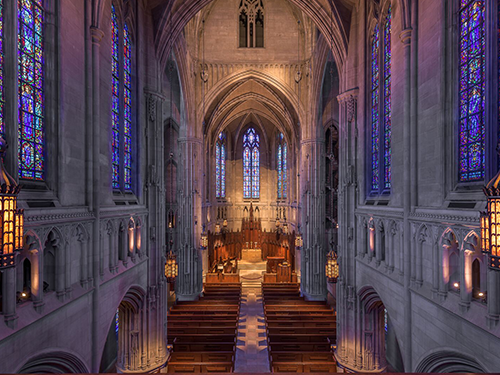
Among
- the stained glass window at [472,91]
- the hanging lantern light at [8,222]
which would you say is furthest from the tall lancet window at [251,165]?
the hanging lantern light at [8,222]

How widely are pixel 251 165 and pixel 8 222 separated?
39082mm

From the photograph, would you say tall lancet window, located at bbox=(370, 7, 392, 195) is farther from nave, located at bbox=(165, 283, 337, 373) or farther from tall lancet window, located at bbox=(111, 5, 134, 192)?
tall lancet window, located at bbox=(111, 5, 134, 192)

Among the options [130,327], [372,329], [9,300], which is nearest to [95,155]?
[9,300]

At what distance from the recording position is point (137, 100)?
15180 millimetres

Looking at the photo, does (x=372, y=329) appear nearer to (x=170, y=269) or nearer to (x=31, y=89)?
(x=170, y=269)

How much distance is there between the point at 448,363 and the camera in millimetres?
8875

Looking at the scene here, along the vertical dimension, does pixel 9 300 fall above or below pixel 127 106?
below

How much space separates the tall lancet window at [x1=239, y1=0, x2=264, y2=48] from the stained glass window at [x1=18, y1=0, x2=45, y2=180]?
20820 mm

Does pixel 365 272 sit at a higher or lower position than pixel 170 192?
lower

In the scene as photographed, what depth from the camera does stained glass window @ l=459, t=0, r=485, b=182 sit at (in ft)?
27.1

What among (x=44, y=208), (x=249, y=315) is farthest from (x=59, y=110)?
(x=249, y=315)

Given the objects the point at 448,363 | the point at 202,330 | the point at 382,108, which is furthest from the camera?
the point at 202,330

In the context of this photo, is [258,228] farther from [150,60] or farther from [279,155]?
[150,60]

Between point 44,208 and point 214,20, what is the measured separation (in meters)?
24.0
